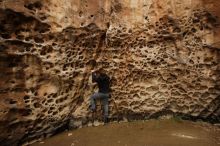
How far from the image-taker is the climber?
605 centimetres

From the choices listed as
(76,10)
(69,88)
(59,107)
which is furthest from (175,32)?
(59,107)

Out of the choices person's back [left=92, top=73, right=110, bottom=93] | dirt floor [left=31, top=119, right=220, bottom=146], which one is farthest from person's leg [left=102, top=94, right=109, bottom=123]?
dirt floor [left=31, top=119, right=220, bottom=146]

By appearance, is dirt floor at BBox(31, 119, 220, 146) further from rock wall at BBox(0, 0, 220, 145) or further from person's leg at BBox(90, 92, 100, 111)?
person's leg at BBox(90, 92, 100, 111)

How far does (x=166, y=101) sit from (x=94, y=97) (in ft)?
5.73

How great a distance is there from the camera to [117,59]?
629 centimetres

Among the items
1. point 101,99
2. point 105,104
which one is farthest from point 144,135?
point 101,99

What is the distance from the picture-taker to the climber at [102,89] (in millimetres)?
6047

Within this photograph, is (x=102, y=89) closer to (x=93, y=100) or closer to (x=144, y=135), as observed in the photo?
(x=93, y=100)

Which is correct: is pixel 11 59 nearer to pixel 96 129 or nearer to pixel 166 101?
pixel 96 129

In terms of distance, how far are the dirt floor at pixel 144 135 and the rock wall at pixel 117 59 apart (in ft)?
0.89

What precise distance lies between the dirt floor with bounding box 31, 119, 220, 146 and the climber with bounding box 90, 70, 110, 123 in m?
0.48

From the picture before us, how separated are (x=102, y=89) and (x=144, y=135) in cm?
146

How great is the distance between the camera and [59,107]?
559 cm

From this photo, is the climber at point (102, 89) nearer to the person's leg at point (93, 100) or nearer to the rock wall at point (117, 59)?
the person's leg at point (93, 100)
